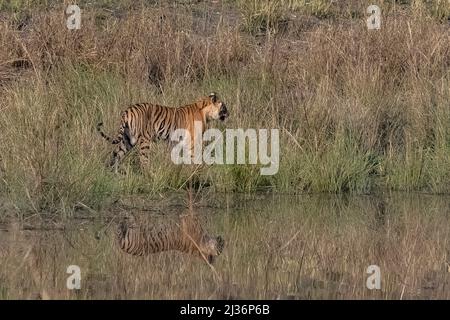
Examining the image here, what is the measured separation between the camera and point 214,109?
1255 cm

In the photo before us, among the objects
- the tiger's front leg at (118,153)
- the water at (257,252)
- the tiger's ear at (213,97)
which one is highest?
the tiger's ear at (213,97)

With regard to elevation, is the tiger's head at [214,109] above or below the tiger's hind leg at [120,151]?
above

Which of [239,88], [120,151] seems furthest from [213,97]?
[120,151]

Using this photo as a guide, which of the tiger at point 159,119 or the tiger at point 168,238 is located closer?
the tiger at point 168,238

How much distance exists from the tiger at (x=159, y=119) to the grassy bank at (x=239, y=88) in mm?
177

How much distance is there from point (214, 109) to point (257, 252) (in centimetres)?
320

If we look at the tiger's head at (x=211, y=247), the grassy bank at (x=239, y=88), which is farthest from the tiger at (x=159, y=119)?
the tiger's head at (x=211, y=247)

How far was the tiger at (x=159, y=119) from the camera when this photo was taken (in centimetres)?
1251

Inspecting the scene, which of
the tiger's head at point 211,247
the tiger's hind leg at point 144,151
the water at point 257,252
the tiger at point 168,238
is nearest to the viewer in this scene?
the water at point 257,252

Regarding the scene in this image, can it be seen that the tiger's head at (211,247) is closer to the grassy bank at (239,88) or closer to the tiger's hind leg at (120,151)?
the grassy bank at (239,88)

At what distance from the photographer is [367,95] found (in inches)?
514
